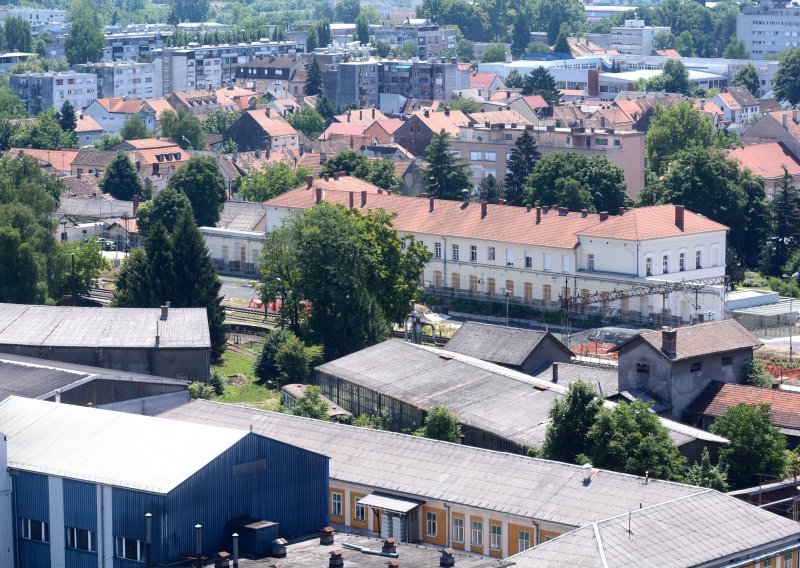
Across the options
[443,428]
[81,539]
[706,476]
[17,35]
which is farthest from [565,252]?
[17,35]

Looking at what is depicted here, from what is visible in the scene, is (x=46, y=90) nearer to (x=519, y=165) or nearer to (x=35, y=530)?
(x=519, y=165)

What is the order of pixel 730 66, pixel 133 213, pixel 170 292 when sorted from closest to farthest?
pixel 170 292 → pixel 133 213 → pixel 730 66

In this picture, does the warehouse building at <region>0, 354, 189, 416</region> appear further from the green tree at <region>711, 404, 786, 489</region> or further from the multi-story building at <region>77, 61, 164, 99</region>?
the multi-story building at <region>77, 61, 164, 99</region>

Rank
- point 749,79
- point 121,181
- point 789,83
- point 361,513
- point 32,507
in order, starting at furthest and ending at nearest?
point 749,79 → point 789,83 → point 121,181 → point 361,513 → point 32,507

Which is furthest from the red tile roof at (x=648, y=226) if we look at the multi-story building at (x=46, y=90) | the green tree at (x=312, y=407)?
the multi-story building at (x=46, y=90)

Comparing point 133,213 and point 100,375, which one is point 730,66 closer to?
point 133,213

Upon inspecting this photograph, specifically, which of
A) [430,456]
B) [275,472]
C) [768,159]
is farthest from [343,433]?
[768,159]
